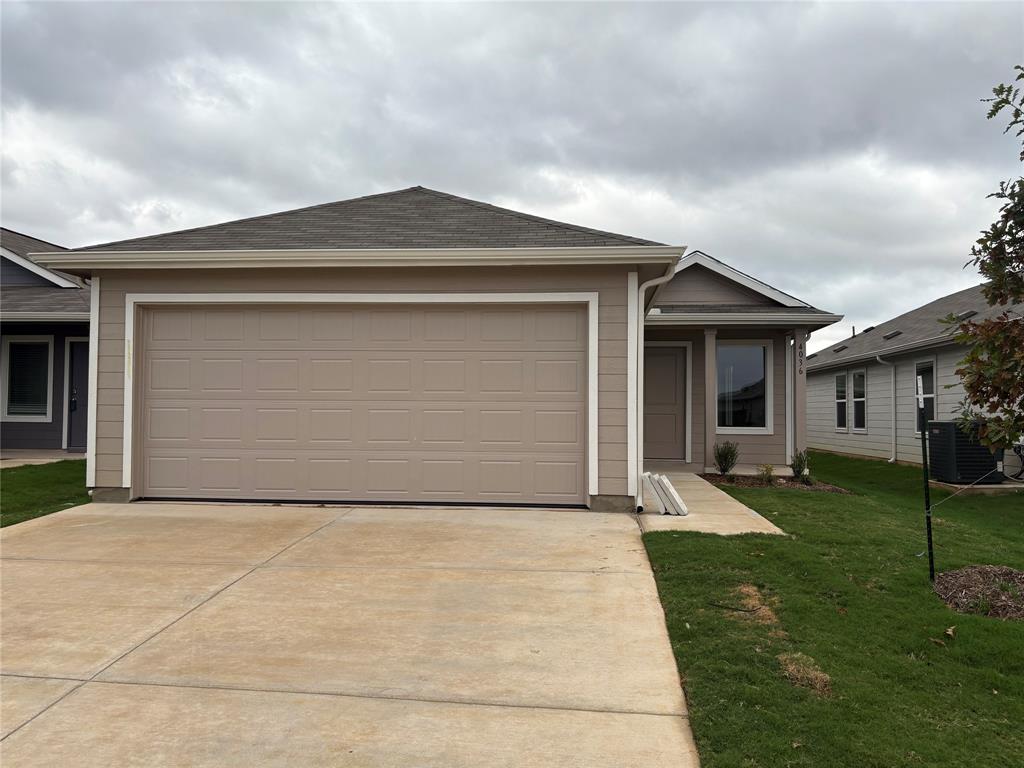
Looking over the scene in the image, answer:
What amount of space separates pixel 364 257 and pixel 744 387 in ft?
27.0

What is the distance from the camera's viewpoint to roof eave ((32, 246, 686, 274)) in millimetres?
7426

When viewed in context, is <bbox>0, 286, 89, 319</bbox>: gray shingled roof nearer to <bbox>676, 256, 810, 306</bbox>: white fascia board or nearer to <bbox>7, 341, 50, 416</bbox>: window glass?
<bbox>7, 341, 50, 416</bbox>: window glass

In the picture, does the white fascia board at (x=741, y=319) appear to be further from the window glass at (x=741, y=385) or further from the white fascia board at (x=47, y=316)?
the white fascia board at (x=47, y=316)

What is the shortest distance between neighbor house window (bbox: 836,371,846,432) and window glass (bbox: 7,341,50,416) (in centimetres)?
1941

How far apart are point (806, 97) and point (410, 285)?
947cm

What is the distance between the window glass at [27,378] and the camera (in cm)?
1377

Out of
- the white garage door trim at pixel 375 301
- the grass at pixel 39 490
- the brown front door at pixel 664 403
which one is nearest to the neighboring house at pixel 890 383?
the brown front door at pixel 664 403

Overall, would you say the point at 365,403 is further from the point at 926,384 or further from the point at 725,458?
the point at 926,384

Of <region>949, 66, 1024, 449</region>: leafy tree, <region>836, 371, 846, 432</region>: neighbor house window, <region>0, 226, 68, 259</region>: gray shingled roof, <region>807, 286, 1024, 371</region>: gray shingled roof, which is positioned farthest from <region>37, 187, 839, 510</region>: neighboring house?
<region>836, 371, 846, 432</region>: neighbor house window

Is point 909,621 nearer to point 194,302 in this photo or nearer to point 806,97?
point 194,302

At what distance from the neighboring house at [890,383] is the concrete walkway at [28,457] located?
637 inches

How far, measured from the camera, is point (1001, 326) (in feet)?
13.0

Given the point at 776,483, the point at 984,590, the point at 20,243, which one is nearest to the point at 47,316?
the point at 20,243

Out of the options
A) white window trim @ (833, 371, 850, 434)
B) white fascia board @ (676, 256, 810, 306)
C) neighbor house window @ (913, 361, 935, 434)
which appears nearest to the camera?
white fascia board @ (676, 256, 810, 306)
